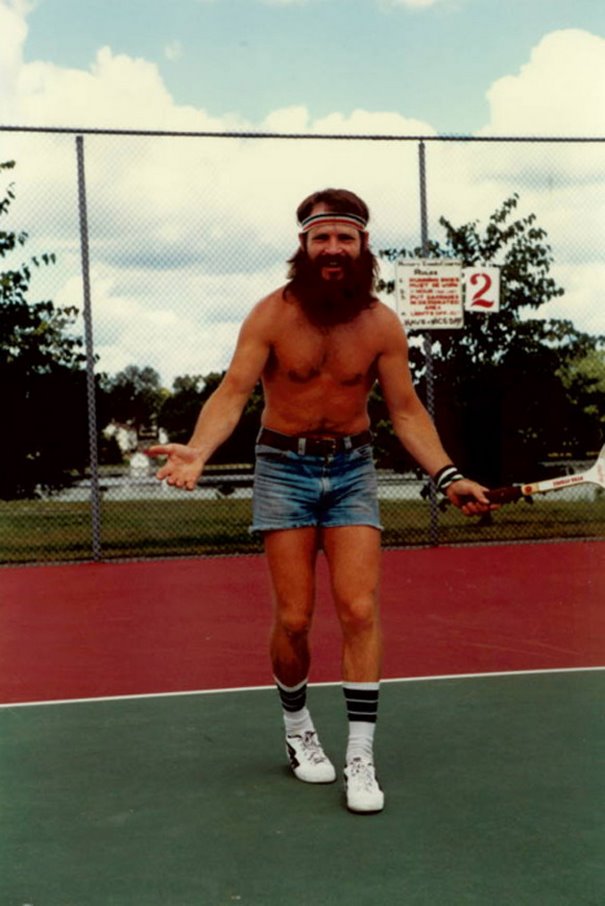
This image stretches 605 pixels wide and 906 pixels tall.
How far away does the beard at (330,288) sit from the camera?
434 centimetres

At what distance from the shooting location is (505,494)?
3908 mm

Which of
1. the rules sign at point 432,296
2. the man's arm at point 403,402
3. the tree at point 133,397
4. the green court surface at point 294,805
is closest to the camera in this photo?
the green court surface at point 294,805

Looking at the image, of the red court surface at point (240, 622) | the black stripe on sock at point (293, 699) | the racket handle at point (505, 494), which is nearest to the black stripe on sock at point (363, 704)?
the black stripe on sock at point (293, 699)

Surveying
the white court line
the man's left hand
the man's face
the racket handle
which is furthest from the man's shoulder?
the white court line

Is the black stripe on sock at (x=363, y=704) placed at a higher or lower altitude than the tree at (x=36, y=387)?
lower

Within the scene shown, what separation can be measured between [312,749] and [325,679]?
5.39ft

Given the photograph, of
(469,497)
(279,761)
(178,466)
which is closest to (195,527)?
(279,761)

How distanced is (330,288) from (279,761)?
1678mm

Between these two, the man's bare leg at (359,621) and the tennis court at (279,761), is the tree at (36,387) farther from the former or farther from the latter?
the man's bare leg at (359,621)

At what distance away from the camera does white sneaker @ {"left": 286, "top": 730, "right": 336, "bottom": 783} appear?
14.2 ft

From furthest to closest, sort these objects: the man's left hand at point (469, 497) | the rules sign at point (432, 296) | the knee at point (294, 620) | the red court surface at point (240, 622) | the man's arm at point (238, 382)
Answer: the rules sign at point (432, 296), the red court surface at point (240, 622), the knee at point (294, 620), the man's arm at point (238, 382), the man's left hand at point (469, 497)

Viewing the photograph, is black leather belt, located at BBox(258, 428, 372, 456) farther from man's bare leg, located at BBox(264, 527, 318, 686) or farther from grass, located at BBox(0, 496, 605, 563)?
grass, located at BBox(0, 496, 605, 563)

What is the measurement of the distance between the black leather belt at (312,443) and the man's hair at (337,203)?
743 millimetres

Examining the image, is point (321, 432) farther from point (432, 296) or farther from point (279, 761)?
point (432, 296)
